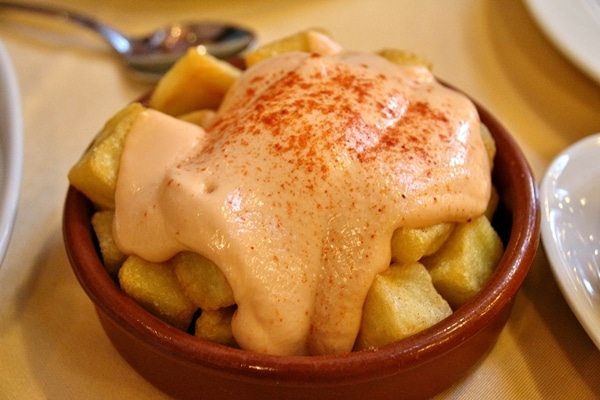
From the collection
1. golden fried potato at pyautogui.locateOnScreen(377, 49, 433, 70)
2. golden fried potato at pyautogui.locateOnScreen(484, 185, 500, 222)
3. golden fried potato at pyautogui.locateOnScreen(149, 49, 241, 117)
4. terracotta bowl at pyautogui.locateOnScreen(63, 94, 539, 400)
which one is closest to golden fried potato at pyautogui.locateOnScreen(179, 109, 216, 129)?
golden fried potato at pyautogui.locateOnScreen(149, 49, 241, 117)

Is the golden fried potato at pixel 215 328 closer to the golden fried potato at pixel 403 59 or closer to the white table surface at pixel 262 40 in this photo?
the white table surface at pixel 262 40

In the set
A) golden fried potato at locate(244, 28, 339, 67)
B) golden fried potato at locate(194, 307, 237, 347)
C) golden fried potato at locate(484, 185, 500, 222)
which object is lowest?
golden fried potato at locate(194, 307, 237, 347)

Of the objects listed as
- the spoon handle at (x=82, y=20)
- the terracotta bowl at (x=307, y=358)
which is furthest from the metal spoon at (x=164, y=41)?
the terracotta bowl at (x=307, y=358)

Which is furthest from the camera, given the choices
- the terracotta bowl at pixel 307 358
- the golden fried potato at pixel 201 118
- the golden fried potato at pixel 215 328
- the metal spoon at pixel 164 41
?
the metal spoon at pixel 164 41

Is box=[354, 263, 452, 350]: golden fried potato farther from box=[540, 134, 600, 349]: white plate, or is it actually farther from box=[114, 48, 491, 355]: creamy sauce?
box=[540, 134, 600, 349]: white plate

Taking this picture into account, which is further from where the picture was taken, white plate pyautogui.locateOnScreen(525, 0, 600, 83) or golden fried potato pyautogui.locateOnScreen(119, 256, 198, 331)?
white plate pyautogui.locateOnScreen(525, 0, 600, 83)

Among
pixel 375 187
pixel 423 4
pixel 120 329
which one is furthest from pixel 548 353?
pixel 423 4

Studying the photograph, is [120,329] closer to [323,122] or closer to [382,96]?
[323,122]
